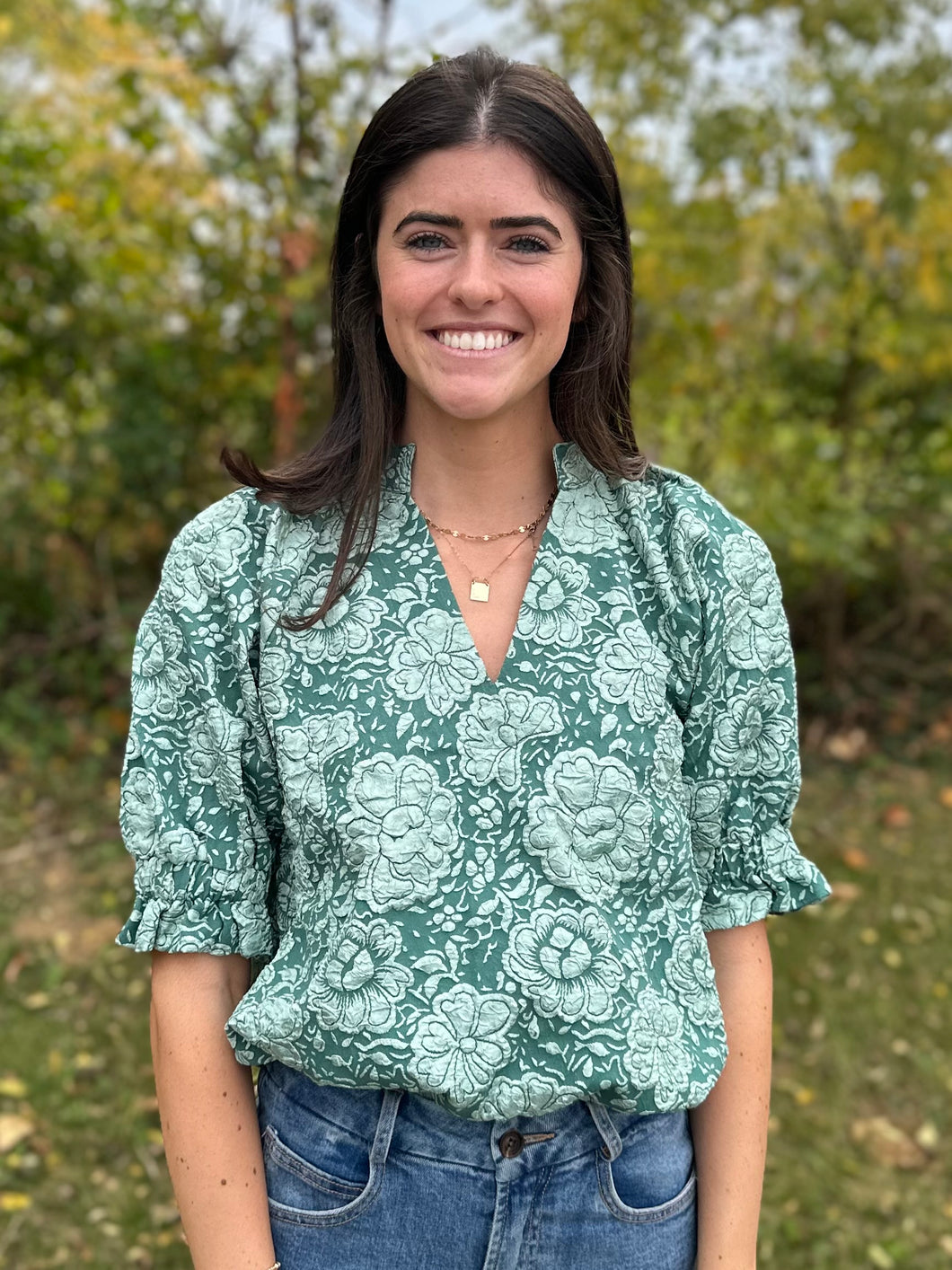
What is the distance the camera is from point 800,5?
4.32 metres

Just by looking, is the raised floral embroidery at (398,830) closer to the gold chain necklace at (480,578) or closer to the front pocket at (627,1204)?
the gold chain necklace at (480,578)

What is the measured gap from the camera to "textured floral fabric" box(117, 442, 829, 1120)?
146 cm

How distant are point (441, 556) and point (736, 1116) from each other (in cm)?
90

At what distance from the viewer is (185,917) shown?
1503mm

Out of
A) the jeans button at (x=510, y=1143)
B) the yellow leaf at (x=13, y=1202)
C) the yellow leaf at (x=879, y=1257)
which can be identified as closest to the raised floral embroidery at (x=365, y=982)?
the jeans button at (x=510, y=1143)

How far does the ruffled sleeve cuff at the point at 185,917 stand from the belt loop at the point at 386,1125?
28cm

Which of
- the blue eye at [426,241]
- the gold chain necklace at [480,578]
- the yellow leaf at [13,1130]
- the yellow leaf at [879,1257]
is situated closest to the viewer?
the blue eye at [426,241]

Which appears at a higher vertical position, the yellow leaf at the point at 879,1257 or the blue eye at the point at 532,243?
the blue eye at the point at 532,243

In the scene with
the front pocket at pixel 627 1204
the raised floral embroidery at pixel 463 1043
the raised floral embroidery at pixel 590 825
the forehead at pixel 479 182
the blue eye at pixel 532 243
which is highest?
the forehead at pixel 479 182

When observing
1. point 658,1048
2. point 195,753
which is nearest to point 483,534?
point 195,753

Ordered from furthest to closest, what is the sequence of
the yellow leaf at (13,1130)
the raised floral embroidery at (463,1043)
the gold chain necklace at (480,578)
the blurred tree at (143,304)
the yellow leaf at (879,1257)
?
1. the blurred tree at (143,304)
2. the yellow leaf at (13,1130)
3. the yellow leaf at (879,1257)
4. the gold chain necklace at (480,578)
5. the raised floral embroidery at (463,1043)

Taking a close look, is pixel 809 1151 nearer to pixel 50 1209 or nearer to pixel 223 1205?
pixel 50 1209

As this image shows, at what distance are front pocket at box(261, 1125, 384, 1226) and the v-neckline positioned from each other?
0.67 meters

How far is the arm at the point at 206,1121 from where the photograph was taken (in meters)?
1.53
